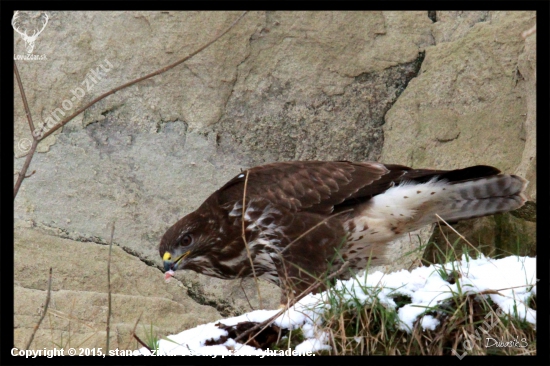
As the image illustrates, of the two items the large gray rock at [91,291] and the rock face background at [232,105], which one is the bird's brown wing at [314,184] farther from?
the large gray rock at [91,291]

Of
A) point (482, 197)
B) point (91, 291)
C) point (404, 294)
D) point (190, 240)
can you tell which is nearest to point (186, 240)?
point (190, 240)

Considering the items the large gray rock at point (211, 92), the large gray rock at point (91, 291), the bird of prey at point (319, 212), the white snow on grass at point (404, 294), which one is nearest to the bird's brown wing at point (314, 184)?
the bird of prey at point (319, 212)

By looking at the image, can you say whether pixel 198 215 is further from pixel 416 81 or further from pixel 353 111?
pixel 416 81

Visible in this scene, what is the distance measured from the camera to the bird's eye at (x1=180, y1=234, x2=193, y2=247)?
186 inches

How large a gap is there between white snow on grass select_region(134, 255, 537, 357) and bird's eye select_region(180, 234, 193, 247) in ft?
4.03

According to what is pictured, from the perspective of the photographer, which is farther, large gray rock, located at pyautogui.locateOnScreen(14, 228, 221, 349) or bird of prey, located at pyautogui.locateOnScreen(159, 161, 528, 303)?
large gray rock, located at pyautogui.locateOnScreen(14, 228, 221, 349)

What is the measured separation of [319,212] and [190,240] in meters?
0.88

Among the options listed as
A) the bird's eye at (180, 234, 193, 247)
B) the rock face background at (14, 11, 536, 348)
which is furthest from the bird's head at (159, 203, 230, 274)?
the rock face background at (14, 11, 536, 348)

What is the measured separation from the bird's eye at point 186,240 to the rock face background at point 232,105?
654mm

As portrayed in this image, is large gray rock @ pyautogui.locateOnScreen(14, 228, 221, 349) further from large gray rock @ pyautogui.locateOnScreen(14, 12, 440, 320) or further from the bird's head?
the bird's head

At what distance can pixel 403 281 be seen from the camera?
3.46m

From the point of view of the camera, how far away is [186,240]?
187 inches

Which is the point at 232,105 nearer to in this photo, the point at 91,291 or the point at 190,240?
the point at 190,240

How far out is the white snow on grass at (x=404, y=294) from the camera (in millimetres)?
3230
